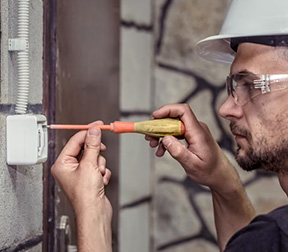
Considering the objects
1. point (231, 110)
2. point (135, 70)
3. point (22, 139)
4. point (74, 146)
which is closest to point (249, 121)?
point (231, 110)

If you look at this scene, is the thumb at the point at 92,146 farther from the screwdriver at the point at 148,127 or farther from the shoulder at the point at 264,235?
the shoulder at the point at 264,235

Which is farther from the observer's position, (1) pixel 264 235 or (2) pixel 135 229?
(2) pixel 135 229

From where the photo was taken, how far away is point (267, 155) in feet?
4.37

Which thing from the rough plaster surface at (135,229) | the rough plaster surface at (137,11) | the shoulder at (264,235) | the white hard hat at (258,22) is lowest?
the rough plaster surface at (135,229)

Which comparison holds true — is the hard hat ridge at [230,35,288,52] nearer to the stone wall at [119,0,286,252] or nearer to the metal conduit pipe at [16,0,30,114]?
the metal conduit pipe at [16,0,30,114]

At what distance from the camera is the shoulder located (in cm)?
141

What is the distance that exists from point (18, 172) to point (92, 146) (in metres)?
0.16

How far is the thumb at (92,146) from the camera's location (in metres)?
1.19

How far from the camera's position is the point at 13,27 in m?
1.15

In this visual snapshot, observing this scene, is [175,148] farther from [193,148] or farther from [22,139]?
[22,139]

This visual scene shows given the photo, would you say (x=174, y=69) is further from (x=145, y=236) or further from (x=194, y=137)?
(x=194, y=137)

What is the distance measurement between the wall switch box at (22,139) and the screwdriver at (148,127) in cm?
9

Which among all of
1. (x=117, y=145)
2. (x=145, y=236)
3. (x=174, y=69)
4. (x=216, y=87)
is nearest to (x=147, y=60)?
(x=174, y=69)

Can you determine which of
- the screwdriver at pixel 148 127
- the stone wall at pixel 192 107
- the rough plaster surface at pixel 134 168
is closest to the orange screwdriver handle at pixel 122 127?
the screwdriver at pixel 148 127
